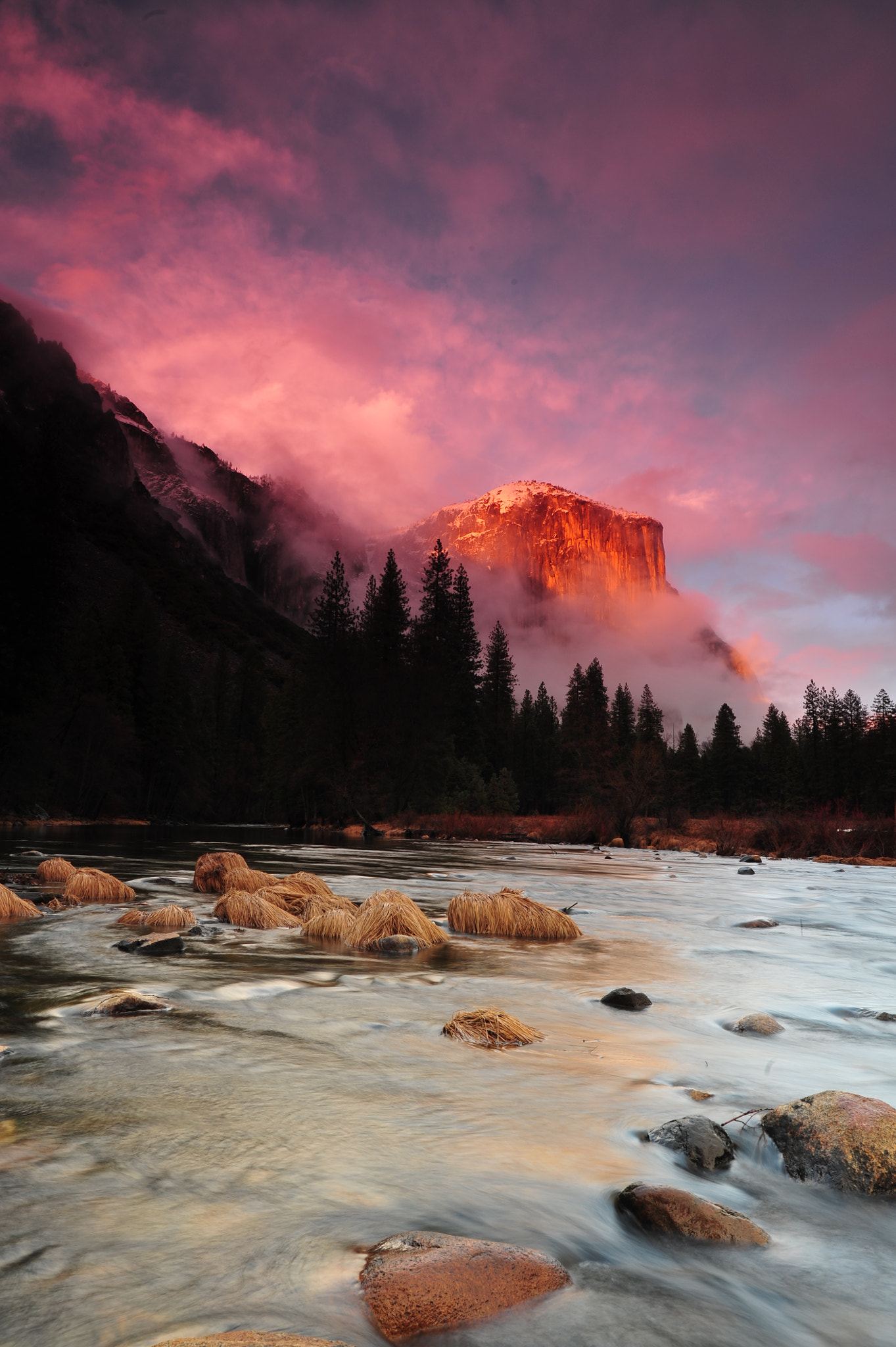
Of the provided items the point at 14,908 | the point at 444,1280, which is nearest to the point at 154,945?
the point at 14,908

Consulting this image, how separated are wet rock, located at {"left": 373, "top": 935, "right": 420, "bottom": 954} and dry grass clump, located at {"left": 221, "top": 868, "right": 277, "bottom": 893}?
4894mm

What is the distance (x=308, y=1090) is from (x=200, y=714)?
305 feet

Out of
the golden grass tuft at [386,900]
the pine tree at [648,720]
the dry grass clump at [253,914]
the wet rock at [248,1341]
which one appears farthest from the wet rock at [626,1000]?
the pine tree at [648,720]

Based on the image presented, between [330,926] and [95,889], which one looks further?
[95,889]

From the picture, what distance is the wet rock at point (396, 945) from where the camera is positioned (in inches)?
369

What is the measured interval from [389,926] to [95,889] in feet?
21.9

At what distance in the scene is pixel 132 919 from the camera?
35.5 feet

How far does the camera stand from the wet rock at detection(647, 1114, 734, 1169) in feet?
12.1

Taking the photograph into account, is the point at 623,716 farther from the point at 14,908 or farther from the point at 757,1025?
the point at 757,1025

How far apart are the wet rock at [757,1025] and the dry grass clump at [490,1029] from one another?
6.05 ft

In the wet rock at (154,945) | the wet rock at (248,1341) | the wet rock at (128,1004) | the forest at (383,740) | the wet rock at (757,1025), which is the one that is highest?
the forest at (383,740)

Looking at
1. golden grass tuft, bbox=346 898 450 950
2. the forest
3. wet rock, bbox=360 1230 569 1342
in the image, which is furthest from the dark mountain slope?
wet rock, bbox=360 1230 569 1342

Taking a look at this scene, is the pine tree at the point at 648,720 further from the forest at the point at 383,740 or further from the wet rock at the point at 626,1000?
the wet rock at the point at 626,1000

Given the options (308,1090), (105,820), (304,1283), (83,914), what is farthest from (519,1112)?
(105,820)
